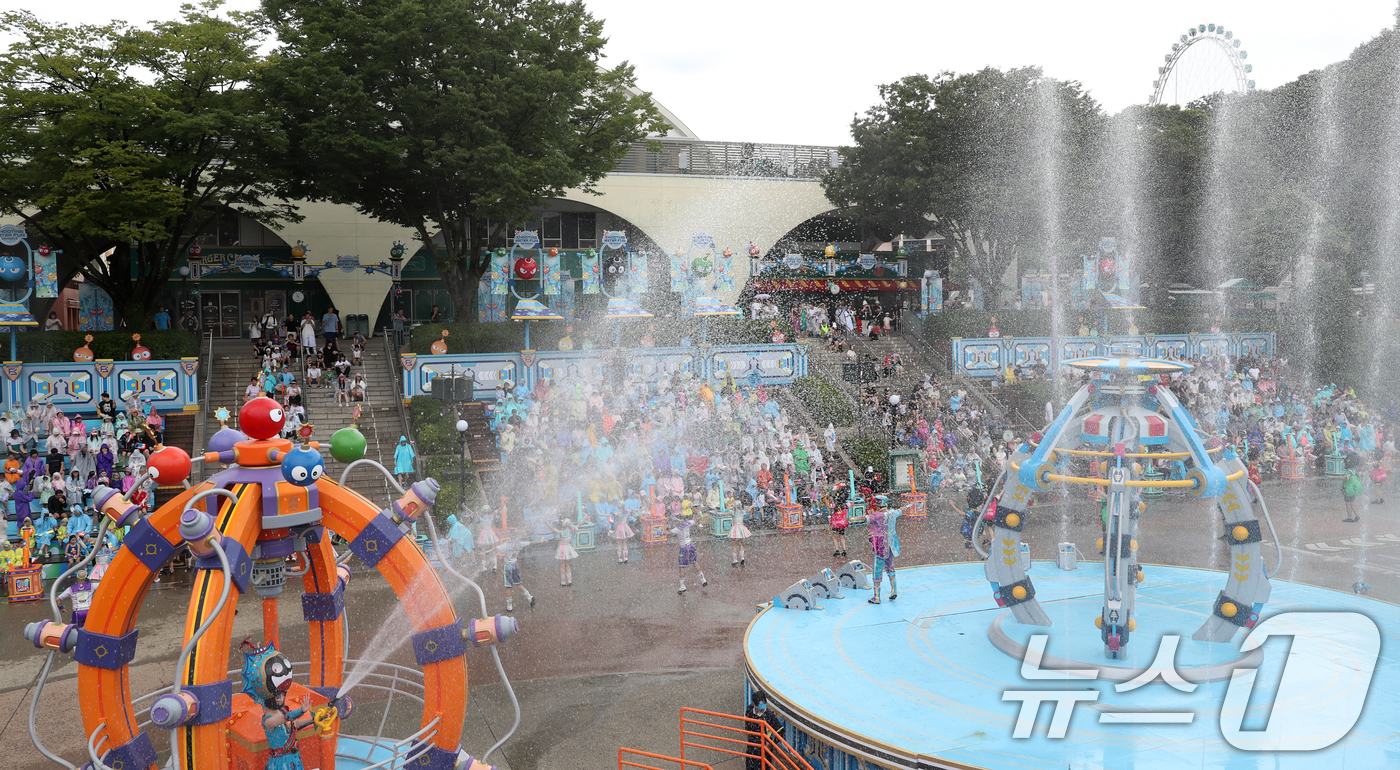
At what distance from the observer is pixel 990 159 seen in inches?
1470

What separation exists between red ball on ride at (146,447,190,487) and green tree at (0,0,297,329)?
69.0ft

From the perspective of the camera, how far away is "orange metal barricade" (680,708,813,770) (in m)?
10.6

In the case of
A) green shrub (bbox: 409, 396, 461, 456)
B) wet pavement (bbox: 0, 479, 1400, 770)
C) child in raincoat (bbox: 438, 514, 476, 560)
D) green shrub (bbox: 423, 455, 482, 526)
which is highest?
green shrub (bbox: 409, 396, 461, 456)

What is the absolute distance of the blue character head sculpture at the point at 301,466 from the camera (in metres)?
8.21

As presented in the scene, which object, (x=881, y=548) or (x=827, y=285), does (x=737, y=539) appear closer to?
(x=881, y=548)

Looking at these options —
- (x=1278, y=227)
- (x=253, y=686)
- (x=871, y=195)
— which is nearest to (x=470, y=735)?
(x=253, y=686)

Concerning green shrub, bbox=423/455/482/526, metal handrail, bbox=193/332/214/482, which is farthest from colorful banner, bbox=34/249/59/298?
green shrub, bbox=423/455/482/526

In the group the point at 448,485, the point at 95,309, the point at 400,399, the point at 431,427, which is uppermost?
the point at 95,309

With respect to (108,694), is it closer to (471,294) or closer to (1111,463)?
(1111,463)

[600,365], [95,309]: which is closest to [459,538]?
[600,365]

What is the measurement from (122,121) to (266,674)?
22689 millimetres

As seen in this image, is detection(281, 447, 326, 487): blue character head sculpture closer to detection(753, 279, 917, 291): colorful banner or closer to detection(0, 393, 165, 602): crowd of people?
detection(0, 393, 165, 602): crowd of people

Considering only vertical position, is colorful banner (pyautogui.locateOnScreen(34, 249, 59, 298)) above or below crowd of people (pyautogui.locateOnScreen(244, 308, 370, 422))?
above

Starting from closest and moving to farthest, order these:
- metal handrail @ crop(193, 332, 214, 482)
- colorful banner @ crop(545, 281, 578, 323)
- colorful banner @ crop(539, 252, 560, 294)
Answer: metal handrail @ crop(193, 332, 214, 482) → colorful banner @ crop(539, 252, 560, 294) → colorful banner @ crop(545, 281, 578, 323)
